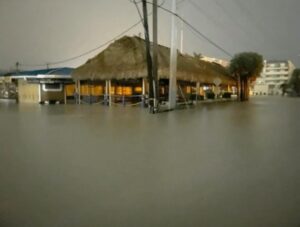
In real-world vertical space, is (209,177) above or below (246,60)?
below

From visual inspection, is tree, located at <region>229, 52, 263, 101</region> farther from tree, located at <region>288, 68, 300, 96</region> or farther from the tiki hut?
tree, located at <region>288, 68, 300, 96</region>

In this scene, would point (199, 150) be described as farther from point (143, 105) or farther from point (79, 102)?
point (79, 102)

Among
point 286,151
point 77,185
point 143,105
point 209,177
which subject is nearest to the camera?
point 77,185

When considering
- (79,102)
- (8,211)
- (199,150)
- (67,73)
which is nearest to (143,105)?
(79,102)

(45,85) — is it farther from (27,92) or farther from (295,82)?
(295,82)

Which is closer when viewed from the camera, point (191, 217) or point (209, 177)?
point (191, 217)

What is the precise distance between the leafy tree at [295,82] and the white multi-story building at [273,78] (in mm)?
5259

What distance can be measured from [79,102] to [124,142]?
23.2 meters

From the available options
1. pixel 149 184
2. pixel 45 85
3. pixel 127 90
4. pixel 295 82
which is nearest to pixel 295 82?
pixel 295 82

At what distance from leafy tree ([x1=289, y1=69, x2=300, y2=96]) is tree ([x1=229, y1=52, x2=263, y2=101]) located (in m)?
25.0

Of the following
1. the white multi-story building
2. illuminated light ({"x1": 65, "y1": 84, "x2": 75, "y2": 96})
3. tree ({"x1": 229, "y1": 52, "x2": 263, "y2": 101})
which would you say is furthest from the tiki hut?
the white multi-story building

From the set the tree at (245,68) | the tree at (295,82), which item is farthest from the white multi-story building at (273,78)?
the tree at (245,68)

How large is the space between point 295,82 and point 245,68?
94.3 feet

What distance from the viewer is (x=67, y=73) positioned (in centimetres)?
3359
